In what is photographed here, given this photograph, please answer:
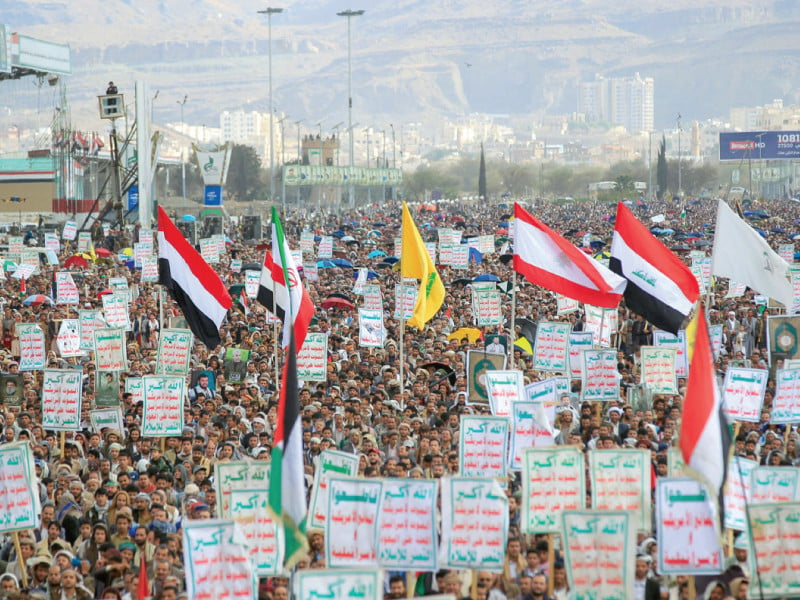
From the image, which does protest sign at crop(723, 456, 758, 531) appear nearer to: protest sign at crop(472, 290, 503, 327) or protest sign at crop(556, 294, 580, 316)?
protest sign at crop(472, 290, 503, 327)

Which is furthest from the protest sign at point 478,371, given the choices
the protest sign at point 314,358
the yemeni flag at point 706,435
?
the yemeni flag at point 706,435

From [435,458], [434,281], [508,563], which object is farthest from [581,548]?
[434,281]

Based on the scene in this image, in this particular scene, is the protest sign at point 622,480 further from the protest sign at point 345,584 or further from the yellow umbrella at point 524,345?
the yellow umbrella at point 524,345

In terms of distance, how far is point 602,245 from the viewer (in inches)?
1547

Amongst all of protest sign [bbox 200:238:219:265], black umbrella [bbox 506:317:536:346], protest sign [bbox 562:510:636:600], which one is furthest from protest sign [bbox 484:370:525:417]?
protest sign [bbox 200:238:219:265]

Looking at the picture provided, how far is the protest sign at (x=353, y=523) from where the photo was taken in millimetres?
9164

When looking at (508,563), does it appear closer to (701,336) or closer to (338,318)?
(701,336)

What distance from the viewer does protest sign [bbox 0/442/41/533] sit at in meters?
10.5

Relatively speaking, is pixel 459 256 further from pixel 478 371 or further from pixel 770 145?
pixel 770 145

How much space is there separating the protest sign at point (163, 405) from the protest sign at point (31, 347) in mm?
4677

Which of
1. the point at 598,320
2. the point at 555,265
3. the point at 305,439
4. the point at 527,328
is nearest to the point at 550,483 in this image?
the point at 305,439

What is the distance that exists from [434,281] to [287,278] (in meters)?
3.54

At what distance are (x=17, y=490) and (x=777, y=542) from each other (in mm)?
5082

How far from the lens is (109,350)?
17656mm
